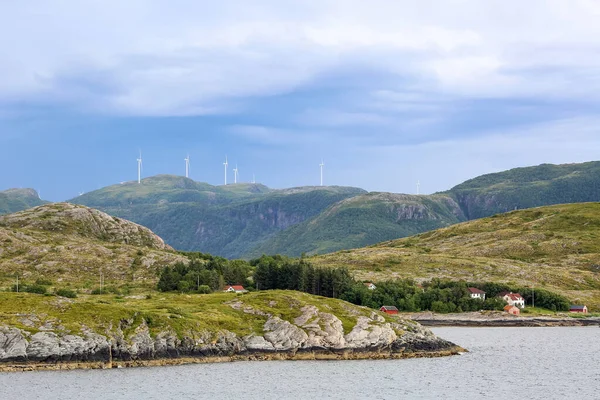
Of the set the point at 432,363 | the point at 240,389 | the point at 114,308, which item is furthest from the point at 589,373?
the point at 114,308

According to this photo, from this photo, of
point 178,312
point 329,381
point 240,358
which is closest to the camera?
point 329,381

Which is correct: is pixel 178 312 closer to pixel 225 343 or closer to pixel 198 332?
pixel 198 332

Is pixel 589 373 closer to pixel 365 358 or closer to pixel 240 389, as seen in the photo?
pixel 365 358

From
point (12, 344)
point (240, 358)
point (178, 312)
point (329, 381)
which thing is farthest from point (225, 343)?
point (12, 344)

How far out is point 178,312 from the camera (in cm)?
15012

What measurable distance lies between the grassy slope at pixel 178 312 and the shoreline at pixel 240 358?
5.38m

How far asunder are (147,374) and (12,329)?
2374 centimetres

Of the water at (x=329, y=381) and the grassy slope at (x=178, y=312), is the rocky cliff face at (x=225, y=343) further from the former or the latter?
the water at (x=329, y=381)

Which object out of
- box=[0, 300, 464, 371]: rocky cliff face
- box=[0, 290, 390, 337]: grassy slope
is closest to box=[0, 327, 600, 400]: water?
box=[0, 300, 464, 371]: rocky cliff face

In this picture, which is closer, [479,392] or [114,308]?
[479,392]

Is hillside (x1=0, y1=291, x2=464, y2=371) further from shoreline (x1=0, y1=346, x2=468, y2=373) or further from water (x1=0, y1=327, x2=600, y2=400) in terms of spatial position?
water (x1=0, y1=327, x2=600, y2=400)

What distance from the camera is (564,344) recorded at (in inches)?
7510

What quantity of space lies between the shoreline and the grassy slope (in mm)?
5378

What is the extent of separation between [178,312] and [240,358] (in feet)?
54.5
